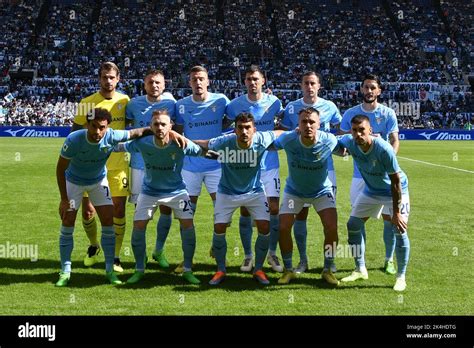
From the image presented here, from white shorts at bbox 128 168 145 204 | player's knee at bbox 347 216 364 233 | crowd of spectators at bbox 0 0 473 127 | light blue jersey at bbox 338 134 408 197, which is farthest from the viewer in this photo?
crowd of spectators at bbox 0 0 473 127

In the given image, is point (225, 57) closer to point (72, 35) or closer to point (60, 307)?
point (72, 35)

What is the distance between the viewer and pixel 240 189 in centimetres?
704

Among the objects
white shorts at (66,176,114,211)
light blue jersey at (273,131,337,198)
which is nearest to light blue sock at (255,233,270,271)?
light blue jersey at (273,131,337,198)

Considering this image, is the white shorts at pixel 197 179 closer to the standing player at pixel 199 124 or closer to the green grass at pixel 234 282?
the standing player at pixel 199 124

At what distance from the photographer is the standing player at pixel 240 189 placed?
6.96 metres

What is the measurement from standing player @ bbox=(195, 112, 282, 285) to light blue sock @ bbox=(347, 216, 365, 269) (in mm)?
1082

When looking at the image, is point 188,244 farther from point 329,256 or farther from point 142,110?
point 142,110

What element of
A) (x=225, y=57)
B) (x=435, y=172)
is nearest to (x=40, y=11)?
(x=225, y=57)

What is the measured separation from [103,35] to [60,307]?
4842 centimetres

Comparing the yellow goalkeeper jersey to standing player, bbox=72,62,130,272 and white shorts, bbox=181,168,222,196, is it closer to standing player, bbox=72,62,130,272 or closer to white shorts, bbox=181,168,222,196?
standing player, bbox=72,62,130,272

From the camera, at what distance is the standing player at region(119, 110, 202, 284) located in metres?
6.92

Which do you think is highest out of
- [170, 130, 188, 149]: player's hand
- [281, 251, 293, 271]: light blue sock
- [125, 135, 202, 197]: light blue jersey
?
[170, 130, 188, 149]: player's hand

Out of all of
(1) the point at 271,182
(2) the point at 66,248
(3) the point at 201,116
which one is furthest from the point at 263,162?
(2) the point at 66,248

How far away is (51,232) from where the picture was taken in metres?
9.95
